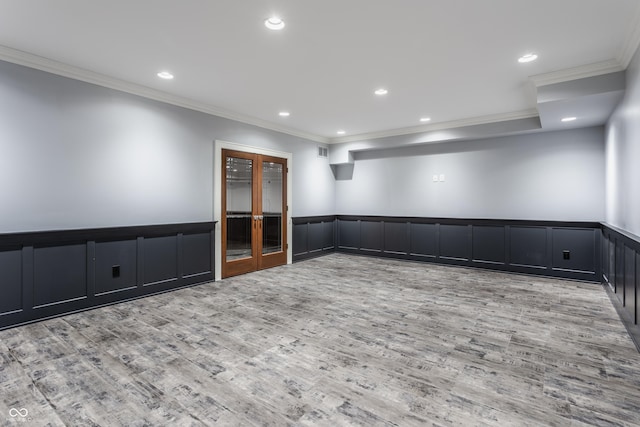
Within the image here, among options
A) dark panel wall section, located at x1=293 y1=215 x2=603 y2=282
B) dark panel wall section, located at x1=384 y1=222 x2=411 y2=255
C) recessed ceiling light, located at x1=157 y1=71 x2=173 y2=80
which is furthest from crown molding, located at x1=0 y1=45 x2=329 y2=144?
dark panel wall section, located at x1=384 y1=222 x2=411 y2=255

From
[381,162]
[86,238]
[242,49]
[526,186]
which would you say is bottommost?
[86,238]

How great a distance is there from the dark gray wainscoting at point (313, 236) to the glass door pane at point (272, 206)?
487 millimetres

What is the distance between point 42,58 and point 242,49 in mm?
2249

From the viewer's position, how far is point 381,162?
763cm

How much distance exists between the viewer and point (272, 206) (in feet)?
21.1

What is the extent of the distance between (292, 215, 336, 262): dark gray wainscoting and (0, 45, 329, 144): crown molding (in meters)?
2.38

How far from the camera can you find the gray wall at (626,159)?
3045mm

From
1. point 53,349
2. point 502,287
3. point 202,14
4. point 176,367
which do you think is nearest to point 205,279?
point 53,349

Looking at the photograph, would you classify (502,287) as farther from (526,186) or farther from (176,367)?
(176,367)

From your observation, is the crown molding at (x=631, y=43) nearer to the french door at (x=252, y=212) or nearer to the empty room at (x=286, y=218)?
the empty room at (x=286, y=218)

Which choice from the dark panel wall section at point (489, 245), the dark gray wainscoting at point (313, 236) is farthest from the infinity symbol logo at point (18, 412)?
the dark panel wall section at point (489, 245)

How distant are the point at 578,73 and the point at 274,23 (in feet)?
11.8

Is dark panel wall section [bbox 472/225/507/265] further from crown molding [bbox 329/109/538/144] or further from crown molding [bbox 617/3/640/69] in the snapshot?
crown molding [bbox 617/3/640/69]

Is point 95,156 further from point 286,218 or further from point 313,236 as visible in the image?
point 313,236
